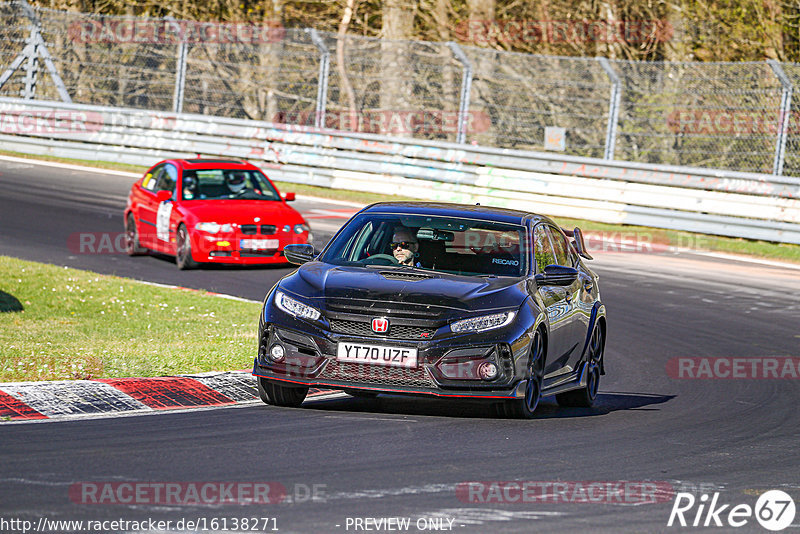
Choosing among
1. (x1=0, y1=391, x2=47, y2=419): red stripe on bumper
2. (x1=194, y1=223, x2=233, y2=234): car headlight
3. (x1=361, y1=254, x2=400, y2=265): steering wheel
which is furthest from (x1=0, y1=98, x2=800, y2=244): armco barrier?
(x1=0, y1=391, x2=47, y2=419): red stripe on bumper

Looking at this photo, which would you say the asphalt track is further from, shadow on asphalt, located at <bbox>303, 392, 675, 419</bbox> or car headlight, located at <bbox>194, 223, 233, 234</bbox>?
car headlight, located at <bbox>194, 223, 233, 234</bbox>

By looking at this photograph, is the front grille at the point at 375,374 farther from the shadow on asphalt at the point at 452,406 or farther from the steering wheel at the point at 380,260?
the steering wheel at the point at 380,260

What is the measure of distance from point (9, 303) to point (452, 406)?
635 centimetres

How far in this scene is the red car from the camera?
1772 centimetres

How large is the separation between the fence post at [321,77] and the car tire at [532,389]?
18.4 meters

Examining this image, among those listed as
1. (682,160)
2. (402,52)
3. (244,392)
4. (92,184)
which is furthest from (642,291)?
(92,184)

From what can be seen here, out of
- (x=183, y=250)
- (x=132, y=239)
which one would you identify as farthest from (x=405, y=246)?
(x=132, y=239)

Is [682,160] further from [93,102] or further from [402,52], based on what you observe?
[93,102]

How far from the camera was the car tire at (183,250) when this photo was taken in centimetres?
1778

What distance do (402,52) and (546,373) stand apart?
1813 cm

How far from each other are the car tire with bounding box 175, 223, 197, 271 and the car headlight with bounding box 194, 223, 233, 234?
0.23 meters

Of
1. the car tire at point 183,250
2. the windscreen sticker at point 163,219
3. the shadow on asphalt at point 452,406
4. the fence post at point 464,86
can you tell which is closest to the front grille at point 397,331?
the shadow on asphalt at point 452,406

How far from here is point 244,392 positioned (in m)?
9.78

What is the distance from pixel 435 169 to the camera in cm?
2553
